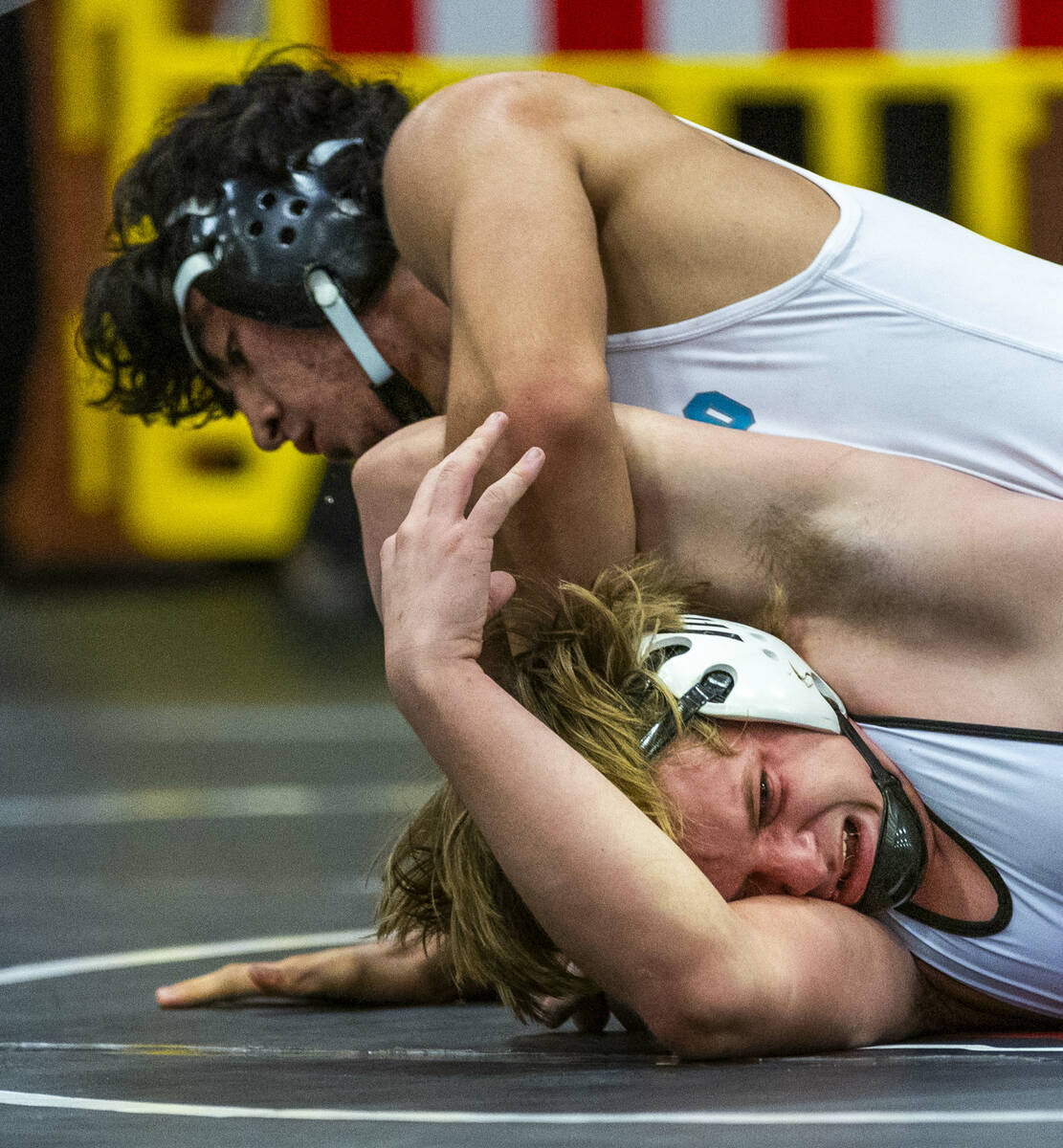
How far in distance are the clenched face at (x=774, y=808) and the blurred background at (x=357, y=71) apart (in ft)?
16.3

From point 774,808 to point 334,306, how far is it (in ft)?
3.32

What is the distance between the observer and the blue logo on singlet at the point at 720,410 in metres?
2.38

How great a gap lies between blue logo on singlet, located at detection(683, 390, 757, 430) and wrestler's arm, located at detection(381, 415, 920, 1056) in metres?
0.40

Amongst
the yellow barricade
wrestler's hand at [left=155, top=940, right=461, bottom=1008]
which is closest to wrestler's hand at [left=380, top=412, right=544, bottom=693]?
wrestler's hand at [left=155, top=940, right=461, bottom=1008]

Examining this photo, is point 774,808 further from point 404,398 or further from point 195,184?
point 195,184

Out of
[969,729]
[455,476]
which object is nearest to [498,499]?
[455,476]

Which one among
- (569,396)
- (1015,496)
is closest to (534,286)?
(569,396)

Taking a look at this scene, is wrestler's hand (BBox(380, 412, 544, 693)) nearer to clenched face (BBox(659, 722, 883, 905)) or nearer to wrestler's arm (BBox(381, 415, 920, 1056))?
wrestler's arm (BBox(381, 415, 920, 1056))

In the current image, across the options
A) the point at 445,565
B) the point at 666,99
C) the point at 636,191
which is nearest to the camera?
the point at 445,565

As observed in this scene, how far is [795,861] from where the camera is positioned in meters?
2.07

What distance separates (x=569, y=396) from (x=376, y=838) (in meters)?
2.17

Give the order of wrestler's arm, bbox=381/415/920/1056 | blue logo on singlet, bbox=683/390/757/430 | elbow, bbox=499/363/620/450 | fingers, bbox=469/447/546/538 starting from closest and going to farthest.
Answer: wrestler's arm, bbox=381/415/920/1056, fingers, bbox=469/447/546/538, elbow, bbox=499/363/620/450, blue logo on singlet, bbox=683/390/757/430

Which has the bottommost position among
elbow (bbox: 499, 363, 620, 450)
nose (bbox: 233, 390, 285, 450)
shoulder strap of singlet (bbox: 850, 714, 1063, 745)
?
shoulder strap of singlet (bbox: 850, 714, 1063, 745)

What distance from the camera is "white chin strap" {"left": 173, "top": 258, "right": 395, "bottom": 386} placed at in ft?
8.79
